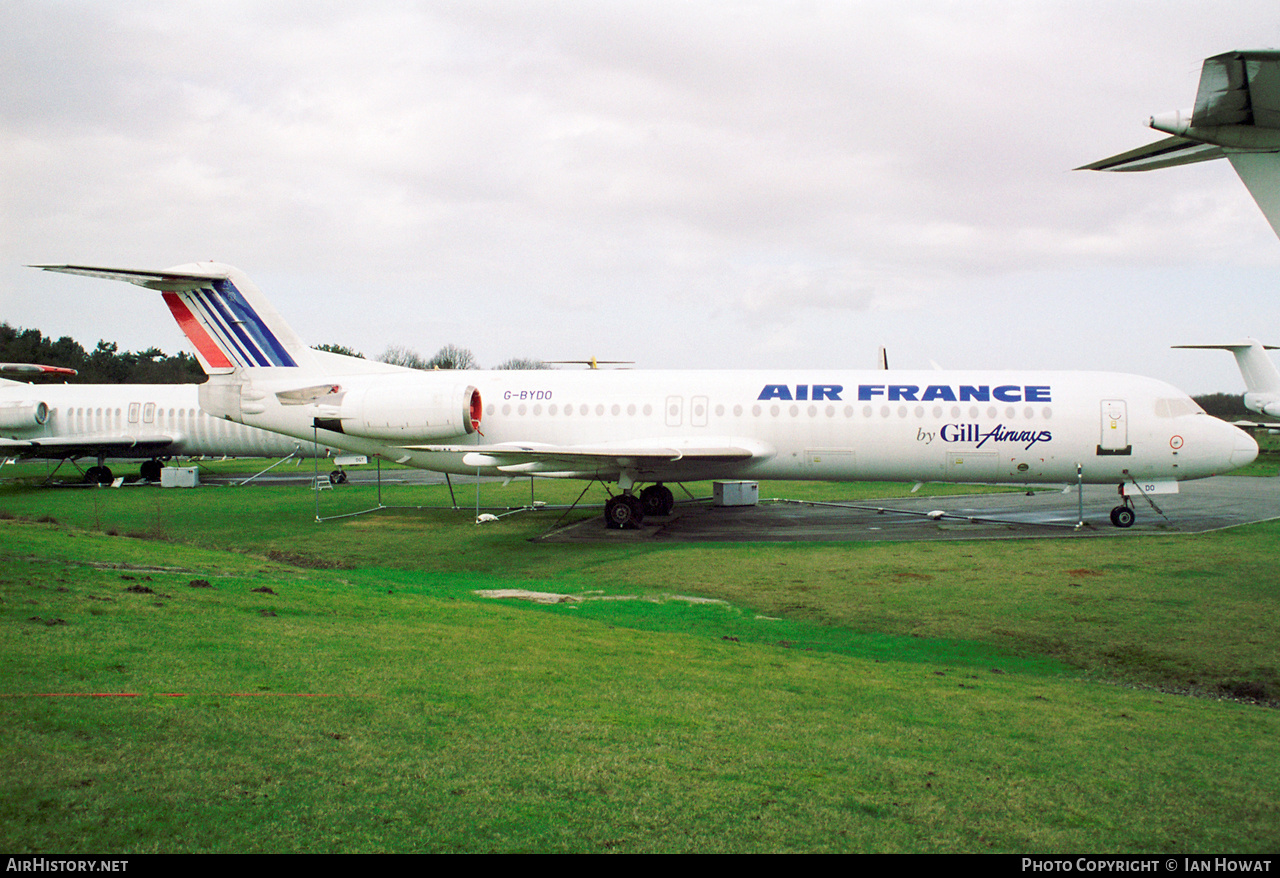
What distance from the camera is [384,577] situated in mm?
12938

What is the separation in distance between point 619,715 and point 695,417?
48.1 ft

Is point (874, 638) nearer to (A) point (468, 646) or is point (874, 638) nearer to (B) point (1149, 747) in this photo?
(B) point (1149, 747)

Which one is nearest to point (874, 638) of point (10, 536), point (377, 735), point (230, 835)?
point (377, 735)

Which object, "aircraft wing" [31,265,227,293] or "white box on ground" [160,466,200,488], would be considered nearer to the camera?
"aircraft wing" [31,265,227,293]

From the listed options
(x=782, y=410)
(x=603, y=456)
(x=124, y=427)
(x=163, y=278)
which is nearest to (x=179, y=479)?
(x=124, y=427)

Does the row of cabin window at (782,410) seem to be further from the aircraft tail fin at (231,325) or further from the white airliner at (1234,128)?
the white airliner at (1234,128)

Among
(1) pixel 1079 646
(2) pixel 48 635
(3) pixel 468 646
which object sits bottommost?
(1) pixel 1079 646

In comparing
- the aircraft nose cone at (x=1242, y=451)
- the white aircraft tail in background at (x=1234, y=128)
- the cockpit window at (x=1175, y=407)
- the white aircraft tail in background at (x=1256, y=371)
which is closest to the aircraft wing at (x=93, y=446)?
the cockpit window at (x=1175, y=407)

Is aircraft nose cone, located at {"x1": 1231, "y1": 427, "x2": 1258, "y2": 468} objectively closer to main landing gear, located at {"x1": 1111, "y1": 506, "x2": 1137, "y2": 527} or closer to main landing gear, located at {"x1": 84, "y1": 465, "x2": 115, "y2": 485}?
main landing gear, located at {"x1": 1111, "y1": 506, "x2": 1137, "y2": 527}

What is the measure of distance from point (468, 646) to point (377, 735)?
2.54 metres

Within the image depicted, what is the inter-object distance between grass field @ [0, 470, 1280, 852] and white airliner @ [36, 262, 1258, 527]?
697cm

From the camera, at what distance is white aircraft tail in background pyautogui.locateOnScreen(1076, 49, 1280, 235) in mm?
4793

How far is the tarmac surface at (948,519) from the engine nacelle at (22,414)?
23.7 m

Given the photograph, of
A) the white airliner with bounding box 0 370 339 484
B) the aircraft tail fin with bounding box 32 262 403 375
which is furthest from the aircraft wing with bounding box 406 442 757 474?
the white airliner with bounding box 0 370 339 484
